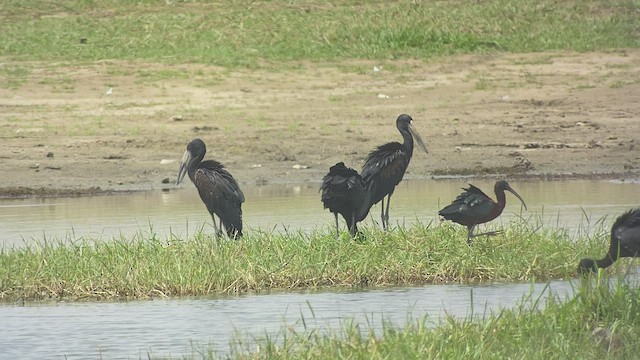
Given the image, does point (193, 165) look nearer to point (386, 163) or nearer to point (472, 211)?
point (386, 163)

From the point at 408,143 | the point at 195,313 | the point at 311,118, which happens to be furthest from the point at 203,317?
the point at 311,118

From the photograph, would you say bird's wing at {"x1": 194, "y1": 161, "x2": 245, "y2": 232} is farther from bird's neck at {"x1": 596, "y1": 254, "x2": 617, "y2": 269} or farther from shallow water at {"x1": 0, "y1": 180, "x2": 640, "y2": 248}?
bird's neck at {"x1": 596, "y1": 254, "x2": 617, "y2": 269}

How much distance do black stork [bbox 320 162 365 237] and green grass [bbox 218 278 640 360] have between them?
10.6 feet

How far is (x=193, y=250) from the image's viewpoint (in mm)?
11188

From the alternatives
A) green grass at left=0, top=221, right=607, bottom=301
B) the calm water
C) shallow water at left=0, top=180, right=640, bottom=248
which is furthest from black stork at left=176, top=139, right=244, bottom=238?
the calm water

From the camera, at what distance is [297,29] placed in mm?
24594

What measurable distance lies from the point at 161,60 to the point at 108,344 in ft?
46.6

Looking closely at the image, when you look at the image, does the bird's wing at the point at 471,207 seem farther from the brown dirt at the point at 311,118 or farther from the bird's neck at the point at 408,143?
the brown dirt at the point at 311,118

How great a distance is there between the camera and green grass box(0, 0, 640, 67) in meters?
23.5

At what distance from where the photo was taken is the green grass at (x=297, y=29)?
23516 millimetres

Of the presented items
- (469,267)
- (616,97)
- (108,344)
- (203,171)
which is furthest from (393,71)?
(108,344)

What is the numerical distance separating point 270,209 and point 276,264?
17.0ft

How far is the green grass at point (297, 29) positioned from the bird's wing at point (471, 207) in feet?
38.6

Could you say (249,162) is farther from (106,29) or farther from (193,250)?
(193,250)
